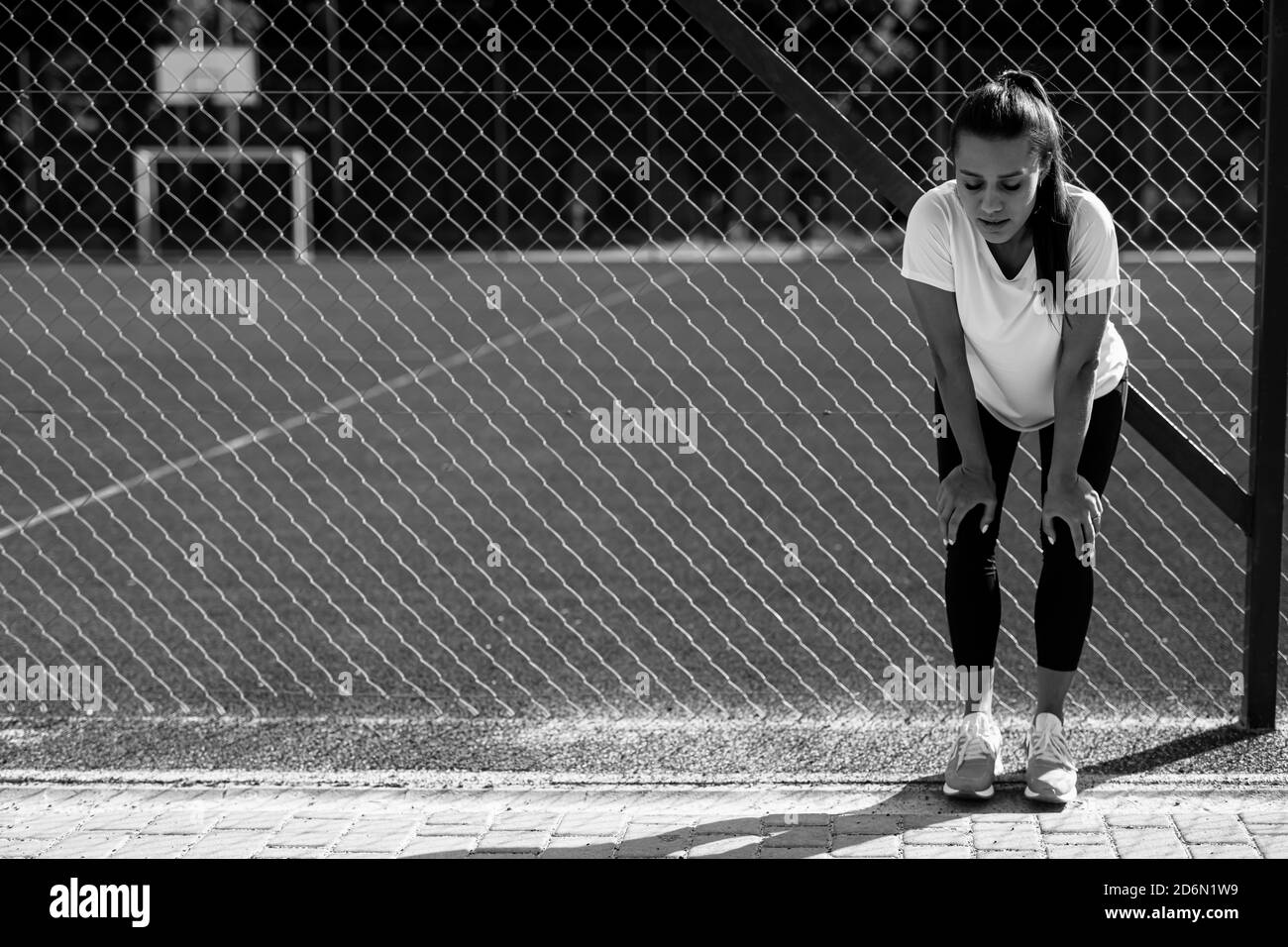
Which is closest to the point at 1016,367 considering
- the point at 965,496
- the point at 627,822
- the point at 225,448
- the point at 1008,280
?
the point at 1008,280

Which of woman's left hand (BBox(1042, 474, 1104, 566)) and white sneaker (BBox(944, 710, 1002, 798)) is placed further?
white sneaker (BBox(944, 710, 1002, 798))

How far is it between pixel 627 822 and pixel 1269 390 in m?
1.91

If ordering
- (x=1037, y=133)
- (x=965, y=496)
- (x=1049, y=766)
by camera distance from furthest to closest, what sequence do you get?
(x=1049, y=766) < (x=965, y=496) < (x=1037, y=133)

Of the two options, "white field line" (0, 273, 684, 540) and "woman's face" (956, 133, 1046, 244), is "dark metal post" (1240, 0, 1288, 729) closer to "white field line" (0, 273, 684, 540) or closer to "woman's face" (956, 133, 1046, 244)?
"woman's face" (956, 133, 1046, 244)

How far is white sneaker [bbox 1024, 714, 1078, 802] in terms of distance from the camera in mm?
3307

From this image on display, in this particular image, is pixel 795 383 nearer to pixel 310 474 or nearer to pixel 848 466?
pixel 848 466

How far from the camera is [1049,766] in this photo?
10.9 ft

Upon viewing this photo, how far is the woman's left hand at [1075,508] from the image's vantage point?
3143 mm

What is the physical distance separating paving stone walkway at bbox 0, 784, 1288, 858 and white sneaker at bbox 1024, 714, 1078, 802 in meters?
0.04

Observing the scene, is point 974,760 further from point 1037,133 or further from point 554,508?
point 554,508

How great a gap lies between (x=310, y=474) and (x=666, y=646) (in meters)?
3.40

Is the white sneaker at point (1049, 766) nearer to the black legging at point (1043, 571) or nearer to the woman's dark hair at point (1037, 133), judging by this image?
the black legging at point (1043, 571)

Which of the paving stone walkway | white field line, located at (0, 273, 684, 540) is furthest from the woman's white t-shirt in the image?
white field line, located at (0, 273, 684, 540)
